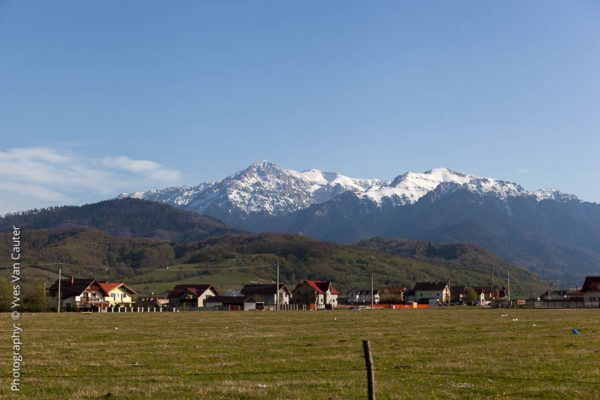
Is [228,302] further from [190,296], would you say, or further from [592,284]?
[592,284]

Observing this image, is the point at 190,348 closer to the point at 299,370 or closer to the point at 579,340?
the point at 299,370

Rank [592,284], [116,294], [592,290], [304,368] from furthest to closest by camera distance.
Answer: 1. [592,284]
2. [592,290]
3. [116,294]
4. [304,368]

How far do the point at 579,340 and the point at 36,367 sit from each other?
29.6 m

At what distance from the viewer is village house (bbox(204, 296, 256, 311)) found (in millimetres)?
150750

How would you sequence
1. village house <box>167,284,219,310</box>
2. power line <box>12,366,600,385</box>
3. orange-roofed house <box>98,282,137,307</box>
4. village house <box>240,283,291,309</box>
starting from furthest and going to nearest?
village house <box>240,283,291,309</box> → village house <box>167,284,219,310</box> → orange-roofed house <box>98,282,137,307</box> → power line <box>12,366,600,385</box>

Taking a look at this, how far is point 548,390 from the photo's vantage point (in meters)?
21.0

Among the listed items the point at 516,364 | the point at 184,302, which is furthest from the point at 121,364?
the point at 184,302

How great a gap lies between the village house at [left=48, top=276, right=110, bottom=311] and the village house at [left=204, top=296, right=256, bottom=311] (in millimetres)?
25948

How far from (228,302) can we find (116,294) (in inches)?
1125

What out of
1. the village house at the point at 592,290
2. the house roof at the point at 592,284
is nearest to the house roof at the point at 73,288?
the village house at the point at 592,290

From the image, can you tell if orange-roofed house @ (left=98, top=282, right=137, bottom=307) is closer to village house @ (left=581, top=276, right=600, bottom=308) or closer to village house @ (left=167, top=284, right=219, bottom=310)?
village house @ (left=167, top=284, right=219, bottom=310)

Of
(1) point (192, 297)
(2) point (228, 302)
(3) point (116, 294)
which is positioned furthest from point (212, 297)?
(3) point (116, 294)

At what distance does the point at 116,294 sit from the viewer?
520 feet

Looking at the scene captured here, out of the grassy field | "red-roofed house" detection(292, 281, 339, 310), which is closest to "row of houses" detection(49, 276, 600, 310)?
"red-roofed house" detection(292, 281, 339, 310)
